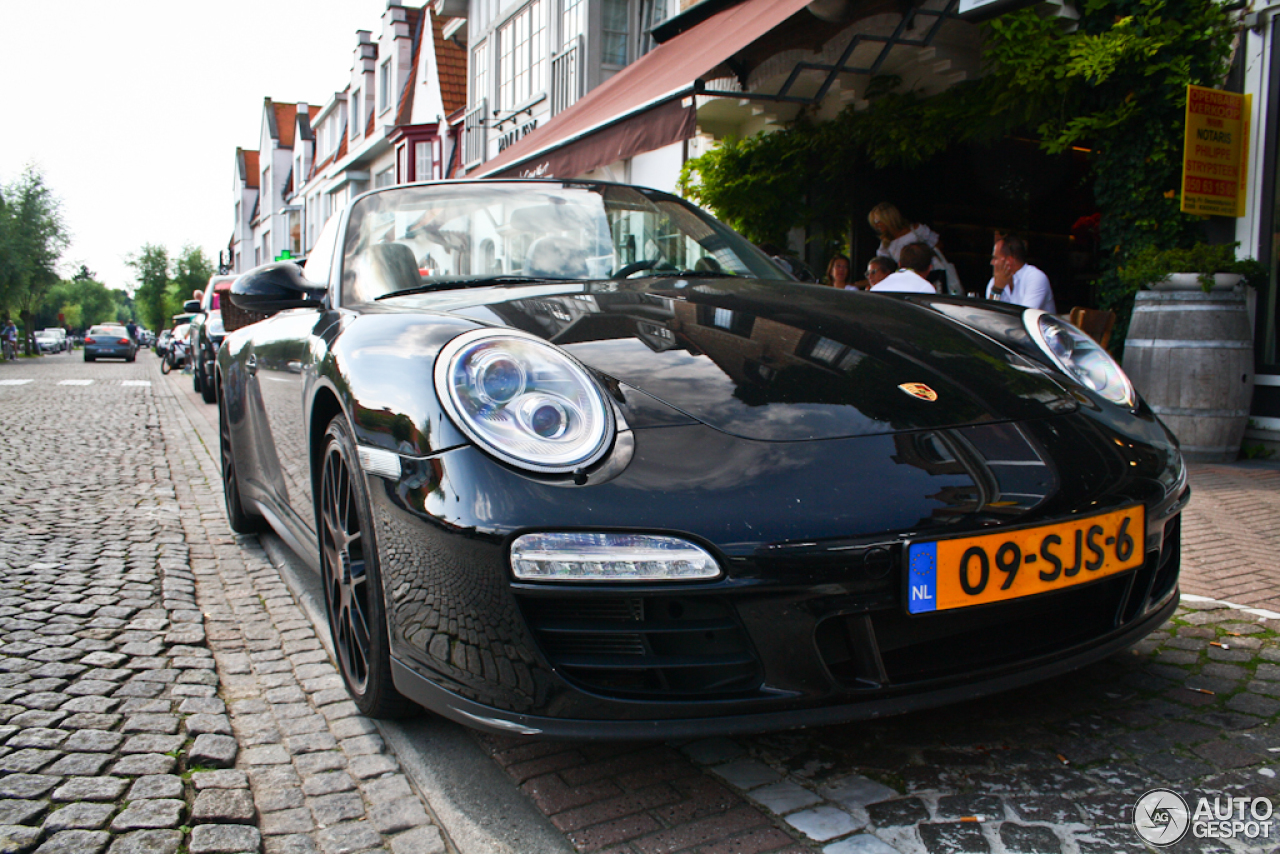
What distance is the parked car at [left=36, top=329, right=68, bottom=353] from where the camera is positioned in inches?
2173

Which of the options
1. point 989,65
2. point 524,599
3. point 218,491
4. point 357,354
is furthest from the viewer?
point 989,65

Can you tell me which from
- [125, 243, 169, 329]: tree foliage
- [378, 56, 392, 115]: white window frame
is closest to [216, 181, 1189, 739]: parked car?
[378, 56, 392, 115]: white window frame

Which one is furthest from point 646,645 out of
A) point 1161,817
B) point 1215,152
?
point 1215,152

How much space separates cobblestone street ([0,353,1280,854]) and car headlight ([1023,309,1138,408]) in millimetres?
707

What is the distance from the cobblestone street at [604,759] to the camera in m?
1.72

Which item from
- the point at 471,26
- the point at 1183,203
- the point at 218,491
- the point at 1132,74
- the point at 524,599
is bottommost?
the point at 218,491

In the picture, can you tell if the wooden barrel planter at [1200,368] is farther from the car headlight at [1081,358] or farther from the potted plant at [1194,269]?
the car headlight at [1081,358]

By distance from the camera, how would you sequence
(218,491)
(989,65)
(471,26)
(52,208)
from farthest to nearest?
(52,208) → (471,26) → (989,65) → (218,491)

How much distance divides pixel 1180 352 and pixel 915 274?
1.64m

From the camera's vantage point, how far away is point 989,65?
7.15m

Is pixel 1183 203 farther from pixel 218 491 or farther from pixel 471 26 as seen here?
pixel 471 26

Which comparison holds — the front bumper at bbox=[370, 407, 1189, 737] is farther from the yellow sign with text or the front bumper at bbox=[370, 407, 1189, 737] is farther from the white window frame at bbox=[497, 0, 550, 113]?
the white window frame at bbox=[497, 0, 550, 113]

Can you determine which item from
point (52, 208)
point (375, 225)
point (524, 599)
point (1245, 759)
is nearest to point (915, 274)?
point (375, 225)

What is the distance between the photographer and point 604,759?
79.7 inches
